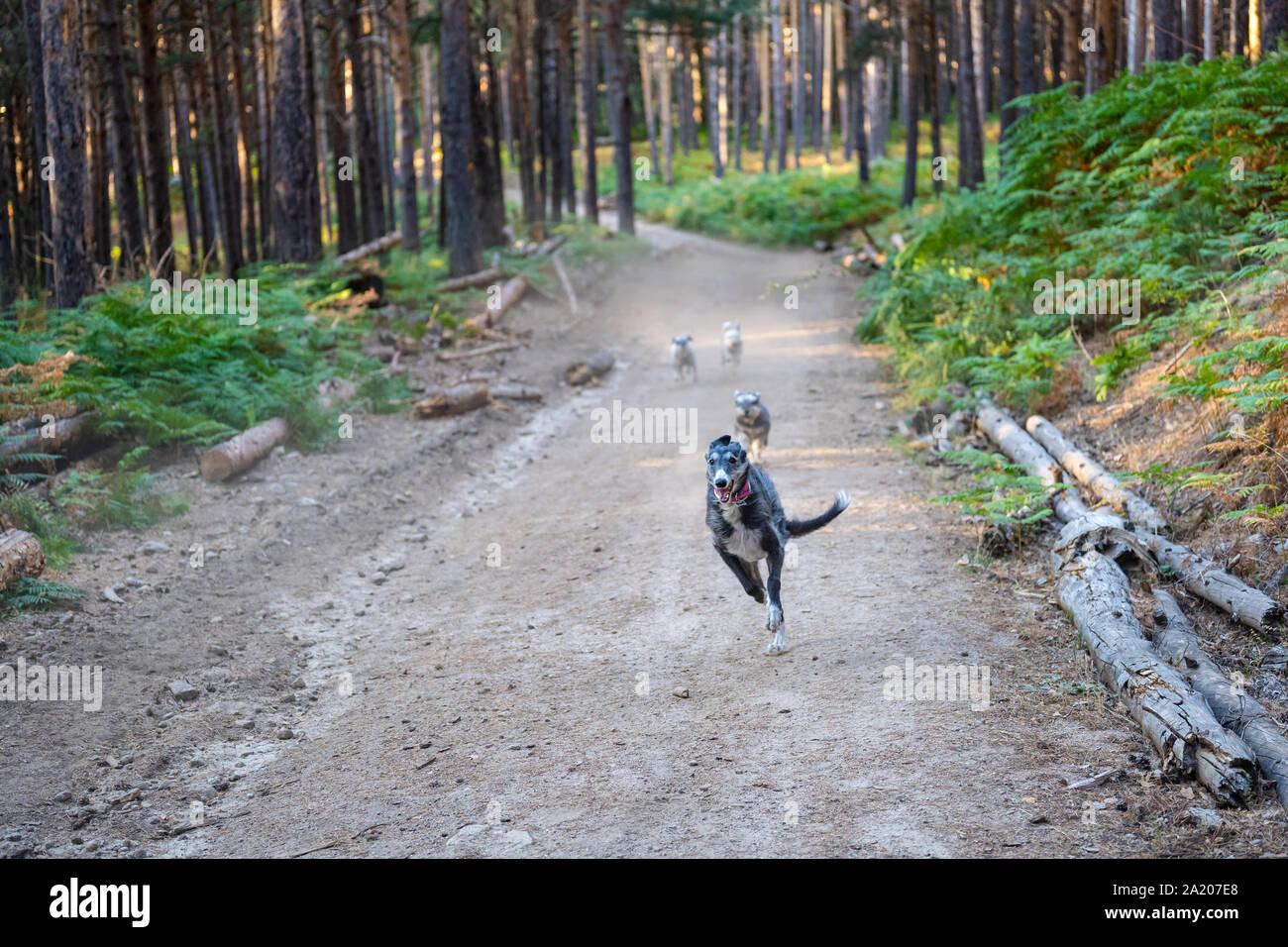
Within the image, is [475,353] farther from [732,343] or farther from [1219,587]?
[1219,587]

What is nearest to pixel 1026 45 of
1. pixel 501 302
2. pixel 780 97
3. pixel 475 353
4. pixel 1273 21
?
pixel 1273 21

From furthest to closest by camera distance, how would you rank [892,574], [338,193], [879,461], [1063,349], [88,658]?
[338,193], [1063,349], [879,461], [892,574], [88,658]

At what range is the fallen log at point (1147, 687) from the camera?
4680 millimetres

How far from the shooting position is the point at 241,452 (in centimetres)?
1146

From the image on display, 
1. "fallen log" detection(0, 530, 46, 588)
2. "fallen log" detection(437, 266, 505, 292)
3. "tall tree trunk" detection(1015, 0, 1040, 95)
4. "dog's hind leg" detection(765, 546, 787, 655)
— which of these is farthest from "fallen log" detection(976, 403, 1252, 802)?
"tall tree trunk" detection(1015, 0, 1040, 95)

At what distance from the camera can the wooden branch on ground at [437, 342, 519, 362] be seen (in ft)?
59.1

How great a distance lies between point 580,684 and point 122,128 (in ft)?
59.9

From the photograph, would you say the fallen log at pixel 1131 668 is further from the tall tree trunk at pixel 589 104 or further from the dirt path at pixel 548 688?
the tall tree trunk at pixel 589 104

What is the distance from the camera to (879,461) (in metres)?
11.8

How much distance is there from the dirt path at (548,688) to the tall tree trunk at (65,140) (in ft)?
19.2

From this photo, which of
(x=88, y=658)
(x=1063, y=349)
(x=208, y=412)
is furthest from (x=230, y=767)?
(x=1063, y=349)

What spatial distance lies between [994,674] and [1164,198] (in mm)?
10281

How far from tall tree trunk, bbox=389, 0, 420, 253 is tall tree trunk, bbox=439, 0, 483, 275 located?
3.23 metres

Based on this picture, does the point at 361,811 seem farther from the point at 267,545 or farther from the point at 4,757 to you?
the point at 267,545
